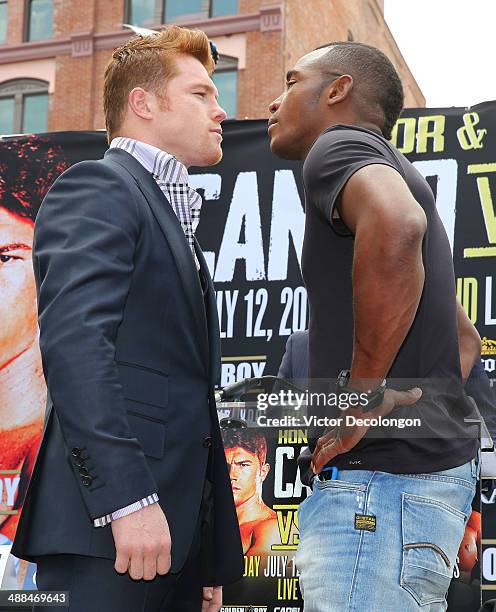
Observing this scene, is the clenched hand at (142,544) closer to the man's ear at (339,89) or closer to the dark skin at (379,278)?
the dark skin at (379,278)

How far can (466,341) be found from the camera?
2.60 m

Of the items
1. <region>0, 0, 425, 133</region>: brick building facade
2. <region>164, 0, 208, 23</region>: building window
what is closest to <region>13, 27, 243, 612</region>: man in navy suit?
<region>0, 0, 425, 133</region>: brick building facade

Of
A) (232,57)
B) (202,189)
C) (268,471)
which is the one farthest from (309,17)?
(268,471)

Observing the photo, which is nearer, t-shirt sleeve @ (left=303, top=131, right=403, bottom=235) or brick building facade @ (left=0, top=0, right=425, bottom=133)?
t-shirt sleeve @ (left=303, top=131, right=403, bottom=235)

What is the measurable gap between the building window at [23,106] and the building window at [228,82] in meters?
4.05

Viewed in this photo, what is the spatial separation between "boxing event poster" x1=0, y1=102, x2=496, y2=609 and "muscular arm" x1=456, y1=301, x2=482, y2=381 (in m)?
2.63

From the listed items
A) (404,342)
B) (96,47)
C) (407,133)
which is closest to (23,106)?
(96,47)

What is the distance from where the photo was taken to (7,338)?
587cm

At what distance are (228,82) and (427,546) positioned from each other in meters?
16.6

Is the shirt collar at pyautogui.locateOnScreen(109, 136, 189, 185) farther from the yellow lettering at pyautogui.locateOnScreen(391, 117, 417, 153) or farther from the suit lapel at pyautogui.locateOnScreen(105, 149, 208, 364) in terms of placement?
the yellow lettering at pyautogui.locateOnScreen(391, 117, 417, 153)

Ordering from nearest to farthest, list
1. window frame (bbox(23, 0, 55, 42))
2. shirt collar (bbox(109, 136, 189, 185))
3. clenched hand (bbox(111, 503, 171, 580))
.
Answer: clenched hand (bbox(111, 503, 171, 580)) → shirt collar (bbox(109, 136, 189, 185)) → window frame (bbox(23, 0, 55, 42))

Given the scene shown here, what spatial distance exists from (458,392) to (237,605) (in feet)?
9.82

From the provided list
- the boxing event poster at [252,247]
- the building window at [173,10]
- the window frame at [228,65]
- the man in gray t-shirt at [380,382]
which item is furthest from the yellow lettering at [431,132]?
the building window at [173,10]

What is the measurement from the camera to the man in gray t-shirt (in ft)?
6.39
